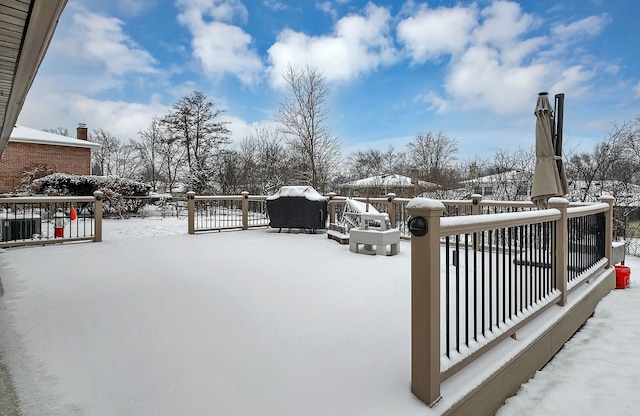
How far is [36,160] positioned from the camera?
14656 mm

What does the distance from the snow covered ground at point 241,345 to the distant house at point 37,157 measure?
13032 mm

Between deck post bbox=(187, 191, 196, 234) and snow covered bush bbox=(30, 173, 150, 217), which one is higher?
snow covered bush bbox=(30, 173, 150, 217)

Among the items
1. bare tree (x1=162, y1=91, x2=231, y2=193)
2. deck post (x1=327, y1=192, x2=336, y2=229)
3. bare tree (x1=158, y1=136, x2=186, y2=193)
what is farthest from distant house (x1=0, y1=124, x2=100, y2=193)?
deck post (x1=327, y1=192, x2=336, y2=229)

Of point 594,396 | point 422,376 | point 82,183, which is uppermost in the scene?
point 82,183

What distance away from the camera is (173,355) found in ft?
6.79

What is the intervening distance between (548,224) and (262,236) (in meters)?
5.84

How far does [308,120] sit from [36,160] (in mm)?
12302

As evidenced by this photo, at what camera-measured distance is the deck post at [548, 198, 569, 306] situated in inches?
116

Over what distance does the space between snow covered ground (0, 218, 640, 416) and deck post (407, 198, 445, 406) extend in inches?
5.5

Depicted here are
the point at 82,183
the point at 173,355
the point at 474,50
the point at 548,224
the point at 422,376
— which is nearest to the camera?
the point at 422,376

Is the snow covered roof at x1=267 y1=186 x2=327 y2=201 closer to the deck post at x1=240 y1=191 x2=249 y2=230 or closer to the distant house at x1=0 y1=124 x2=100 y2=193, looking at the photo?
the deck post at x1=240 y1=191 x2=249 y2=230

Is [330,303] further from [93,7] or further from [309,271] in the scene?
[93,7]

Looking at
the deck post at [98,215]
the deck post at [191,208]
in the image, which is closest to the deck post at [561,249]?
the deck post at [191,208]

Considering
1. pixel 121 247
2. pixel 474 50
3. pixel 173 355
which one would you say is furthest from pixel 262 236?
pixel 474 50
